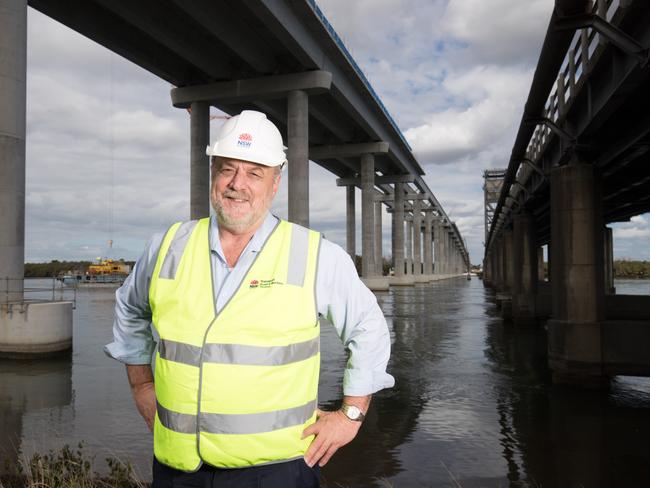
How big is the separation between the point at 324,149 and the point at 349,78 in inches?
610

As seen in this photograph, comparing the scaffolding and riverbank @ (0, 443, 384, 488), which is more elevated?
the scaffolding

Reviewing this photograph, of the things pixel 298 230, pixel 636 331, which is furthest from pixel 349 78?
pixel 298 230

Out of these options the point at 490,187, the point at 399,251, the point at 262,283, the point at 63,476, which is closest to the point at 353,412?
the point at 262,283

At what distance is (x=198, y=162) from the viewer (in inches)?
1316

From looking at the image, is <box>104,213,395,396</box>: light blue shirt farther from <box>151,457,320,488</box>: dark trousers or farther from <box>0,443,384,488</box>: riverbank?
<box>0,443,384,488</box>: riverbank

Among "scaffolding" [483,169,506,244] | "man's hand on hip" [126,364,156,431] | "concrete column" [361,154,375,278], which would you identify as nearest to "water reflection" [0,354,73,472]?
"man's hand on hip" [126,364,156,431]

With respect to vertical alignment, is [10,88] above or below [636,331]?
above

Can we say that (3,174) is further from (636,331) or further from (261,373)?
(636,331)

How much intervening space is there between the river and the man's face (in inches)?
161

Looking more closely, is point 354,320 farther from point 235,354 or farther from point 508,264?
point 508,264

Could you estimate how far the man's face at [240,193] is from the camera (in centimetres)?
254

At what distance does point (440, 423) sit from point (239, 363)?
24.5 ft

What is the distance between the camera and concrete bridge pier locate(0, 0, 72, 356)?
13.4 m

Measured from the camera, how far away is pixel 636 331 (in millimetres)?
11320
